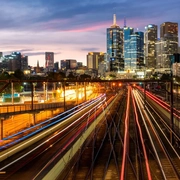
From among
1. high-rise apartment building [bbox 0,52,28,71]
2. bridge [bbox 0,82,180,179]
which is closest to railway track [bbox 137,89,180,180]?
bridge [bbox 0,82,180,179]

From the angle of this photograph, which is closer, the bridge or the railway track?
the bridge

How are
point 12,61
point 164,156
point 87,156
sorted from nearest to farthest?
point 164,156, point 87,156, point 12,61

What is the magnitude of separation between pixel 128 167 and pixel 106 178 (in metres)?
1.58

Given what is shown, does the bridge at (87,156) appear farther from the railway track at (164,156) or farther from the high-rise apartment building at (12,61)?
the high-rise apartment building at (12,61)

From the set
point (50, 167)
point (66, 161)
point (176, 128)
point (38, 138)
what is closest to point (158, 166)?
point (66, 161)

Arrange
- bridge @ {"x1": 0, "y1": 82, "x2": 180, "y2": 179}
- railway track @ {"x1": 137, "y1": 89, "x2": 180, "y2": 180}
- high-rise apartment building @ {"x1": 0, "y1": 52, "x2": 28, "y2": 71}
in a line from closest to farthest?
bridge @ {"x1": 0, "y1": 82, "x2": 180, "y2": 179} < railway track @ {"x1": 137, "y1": 89, "x2": 180, "y2": 180} < high-rise apartment building @ {"x1": 0, "y1": 52, "x2": 28, "y2": 71}

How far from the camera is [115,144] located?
17203mm

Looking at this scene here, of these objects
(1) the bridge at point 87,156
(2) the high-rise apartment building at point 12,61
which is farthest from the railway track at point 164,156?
(2) the high-rise apartment building at point 12,61

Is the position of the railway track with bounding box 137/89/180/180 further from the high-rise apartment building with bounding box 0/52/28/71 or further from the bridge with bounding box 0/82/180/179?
the high-rise apartment building with bounding box 0/52/28/71

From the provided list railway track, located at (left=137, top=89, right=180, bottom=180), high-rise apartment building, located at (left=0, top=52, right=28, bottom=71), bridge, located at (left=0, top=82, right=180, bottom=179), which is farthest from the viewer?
high-rise apartment building, located at (left=0, top=52, right=28, bottom=71)

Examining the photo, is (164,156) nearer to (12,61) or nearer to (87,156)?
(87,156)

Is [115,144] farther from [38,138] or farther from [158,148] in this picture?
[38,138]

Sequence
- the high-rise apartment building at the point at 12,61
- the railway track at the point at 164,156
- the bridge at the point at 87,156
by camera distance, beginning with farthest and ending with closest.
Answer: the high-rise apartment building at the point at 12,61 → the railway track at the point at 164,156 → the bridge at the point at 87,156

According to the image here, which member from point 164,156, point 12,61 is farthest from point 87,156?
point 12,61
